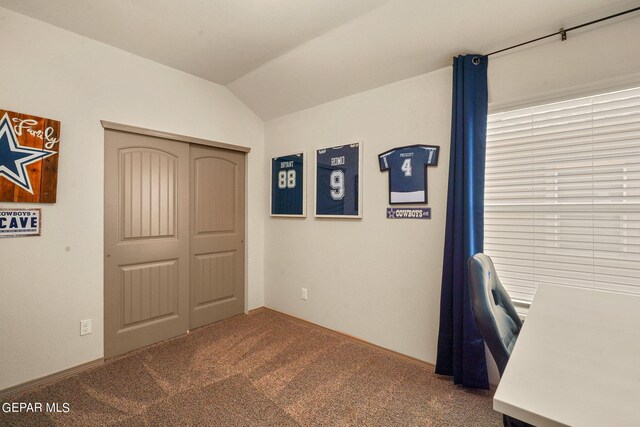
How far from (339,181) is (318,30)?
1.34 metres

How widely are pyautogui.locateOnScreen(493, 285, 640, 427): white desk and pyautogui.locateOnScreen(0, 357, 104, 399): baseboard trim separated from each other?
119 inches

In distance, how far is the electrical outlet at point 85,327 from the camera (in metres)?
2.44

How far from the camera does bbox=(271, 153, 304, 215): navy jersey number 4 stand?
348 cm

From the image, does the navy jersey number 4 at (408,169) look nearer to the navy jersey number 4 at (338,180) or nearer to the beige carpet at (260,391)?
the navy jersey number 4 at (338,180)

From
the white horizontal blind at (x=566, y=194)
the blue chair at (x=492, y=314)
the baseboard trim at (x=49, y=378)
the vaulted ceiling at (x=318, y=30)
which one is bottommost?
the baseboard trim at (x=49, y=378)

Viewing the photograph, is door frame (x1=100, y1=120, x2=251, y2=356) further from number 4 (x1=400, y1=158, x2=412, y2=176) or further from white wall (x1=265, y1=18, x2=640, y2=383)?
number 4 (x1=400, y1=158, x2=412, y2=176)

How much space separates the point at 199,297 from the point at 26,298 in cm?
142

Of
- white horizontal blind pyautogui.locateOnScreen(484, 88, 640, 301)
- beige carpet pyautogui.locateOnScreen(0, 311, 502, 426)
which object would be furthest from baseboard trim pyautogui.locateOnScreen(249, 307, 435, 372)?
white horizontal blind pyautogui.locateOnScreen(484, 88, 640, 301)

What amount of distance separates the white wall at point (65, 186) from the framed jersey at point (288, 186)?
4.46 ft

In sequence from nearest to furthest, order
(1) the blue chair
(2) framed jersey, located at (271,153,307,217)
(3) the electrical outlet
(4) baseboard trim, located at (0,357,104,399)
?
1. (1) the blue chair
2. (4) baseboard trim, located at (0,357,104,399)
3. (3) the electrical outlet
4. (2) framed jersey, located at (271,153,307,217)

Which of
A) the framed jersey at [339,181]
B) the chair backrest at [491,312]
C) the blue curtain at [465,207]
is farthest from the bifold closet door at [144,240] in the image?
the chair backrest at [491,312]

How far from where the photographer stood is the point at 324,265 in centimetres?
325

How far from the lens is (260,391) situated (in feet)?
7.01

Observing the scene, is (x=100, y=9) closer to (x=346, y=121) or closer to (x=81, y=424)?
(x=346, y=121)
